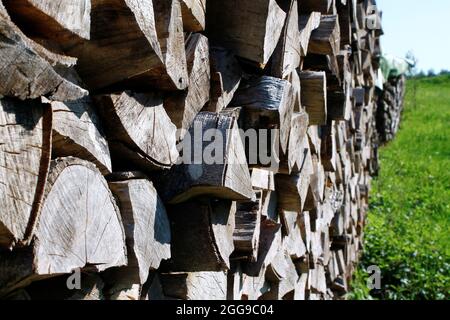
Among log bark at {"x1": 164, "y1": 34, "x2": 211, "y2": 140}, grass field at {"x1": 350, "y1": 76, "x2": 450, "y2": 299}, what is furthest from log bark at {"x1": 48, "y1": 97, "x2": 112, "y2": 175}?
grass field at {"x1": 350, "y1": 76, "x2": 450, "y2": 299}

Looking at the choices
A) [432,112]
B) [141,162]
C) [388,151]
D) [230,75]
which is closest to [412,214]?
[388,151]

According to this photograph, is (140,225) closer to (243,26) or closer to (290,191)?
(243,26)

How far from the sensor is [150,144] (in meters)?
1.37

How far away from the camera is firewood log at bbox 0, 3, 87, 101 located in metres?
0.88

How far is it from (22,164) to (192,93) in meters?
0.62

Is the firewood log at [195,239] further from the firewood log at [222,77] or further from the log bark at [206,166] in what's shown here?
the firewood log at [222,77]

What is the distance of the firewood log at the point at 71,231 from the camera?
1025 mm

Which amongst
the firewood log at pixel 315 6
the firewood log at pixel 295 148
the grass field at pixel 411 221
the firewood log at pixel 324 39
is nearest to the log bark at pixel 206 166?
A: the firewood log at pixel 295 148

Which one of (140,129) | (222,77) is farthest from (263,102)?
(140,129)

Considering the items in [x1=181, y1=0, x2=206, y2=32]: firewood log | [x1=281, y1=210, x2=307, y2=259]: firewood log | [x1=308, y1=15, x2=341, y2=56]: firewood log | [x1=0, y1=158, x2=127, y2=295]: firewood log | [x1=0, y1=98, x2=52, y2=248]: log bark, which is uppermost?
[x1=308, y1=15, x2=341, y2=56]: firewood log

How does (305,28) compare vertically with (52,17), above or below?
above

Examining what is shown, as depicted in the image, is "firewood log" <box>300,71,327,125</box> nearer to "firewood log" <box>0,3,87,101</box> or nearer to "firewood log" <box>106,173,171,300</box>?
"firewood log" <box>106,173,171,300</box>

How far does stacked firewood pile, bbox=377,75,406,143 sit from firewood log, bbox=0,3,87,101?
9.11 metres
